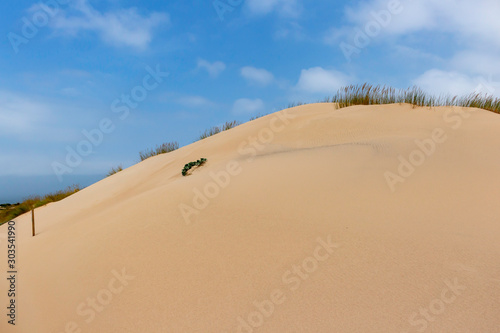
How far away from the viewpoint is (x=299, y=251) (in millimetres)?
2709

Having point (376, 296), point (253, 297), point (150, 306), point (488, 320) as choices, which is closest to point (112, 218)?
point (150, 306)

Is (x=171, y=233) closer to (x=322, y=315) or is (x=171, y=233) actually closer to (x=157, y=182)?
(x=322, y=315)

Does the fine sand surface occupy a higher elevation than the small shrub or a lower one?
lower

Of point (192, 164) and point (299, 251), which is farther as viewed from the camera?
point (192, 164)

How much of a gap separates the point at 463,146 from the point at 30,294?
5175 millimetres

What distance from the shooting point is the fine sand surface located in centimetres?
216

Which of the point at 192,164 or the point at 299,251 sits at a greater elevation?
the point at 192,164

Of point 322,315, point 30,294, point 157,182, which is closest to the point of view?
point 322,315

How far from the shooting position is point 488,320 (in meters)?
1.93

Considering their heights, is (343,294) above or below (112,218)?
below

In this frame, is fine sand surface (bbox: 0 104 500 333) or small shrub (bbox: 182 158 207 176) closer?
fine sand surface (bbox: 0 104 500 333)

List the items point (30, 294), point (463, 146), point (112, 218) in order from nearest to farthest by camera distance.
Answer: point (30, 294)
point (112, 218)
point (463, 146)

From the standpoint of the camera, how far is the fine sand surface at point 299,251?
7.09 feet

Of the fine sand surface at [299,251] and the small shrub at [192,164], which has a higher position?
the small shrub at [192,164]
